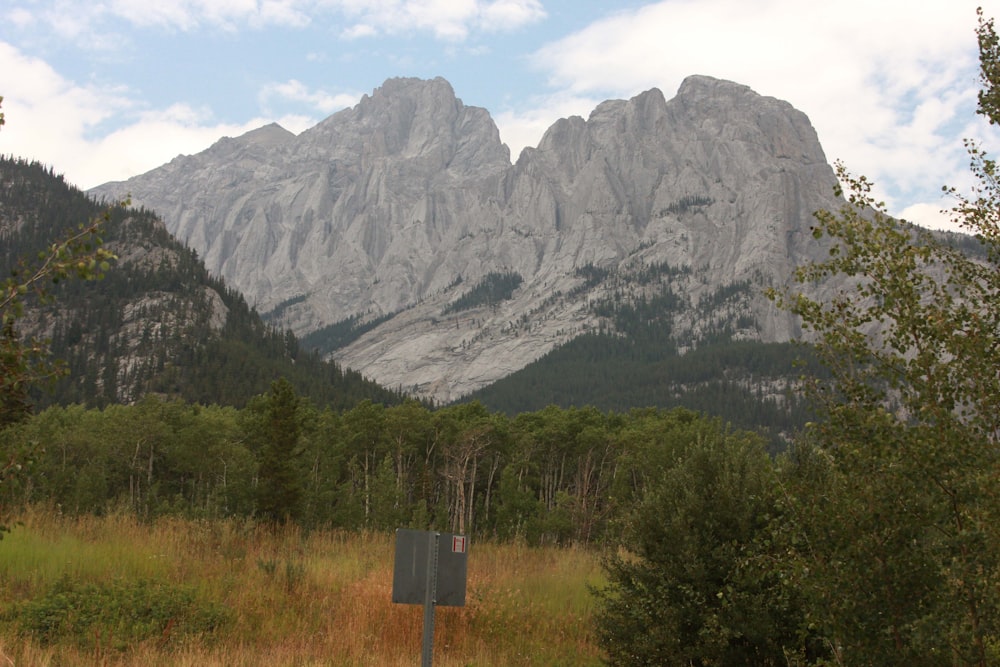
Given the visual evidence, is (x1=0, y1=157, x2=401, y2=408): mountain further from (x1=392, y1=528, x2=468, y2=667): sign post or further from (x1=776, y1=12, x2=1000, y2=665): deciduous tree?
(x1=776, y1=12, x2=1000, y2=665): deciduous tree

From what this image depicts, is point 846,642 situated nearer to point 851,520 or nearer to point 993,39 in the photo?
point 851,520

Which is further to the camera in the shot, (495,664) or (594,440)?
(594,440)

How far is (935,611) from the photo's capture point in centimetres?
714

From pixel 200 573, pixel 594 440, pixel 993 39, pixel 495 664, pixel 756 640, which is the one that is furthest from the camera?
pixel 594 440

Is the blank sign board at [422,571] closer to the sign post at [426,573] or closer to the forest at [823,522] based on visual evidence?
the sign post at [426,573]

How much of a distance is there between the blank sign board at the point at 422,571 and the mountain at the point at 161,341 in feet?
478

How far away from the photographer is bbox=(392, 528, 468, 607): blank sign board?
25.6 ft

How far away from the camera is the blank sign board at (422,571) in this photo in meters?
7.82

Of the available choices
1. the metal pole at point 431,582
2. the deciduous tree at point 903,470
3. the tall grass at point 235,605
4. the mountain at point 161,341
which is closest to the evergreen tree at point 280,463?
A: the tall grass at point 235,605

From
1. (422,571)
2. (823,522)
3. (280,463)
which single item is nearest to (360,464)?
(280,463)

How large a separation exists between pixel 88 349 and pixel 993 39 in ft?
602

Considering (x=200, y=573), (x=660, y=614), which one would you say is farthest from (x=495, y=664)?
(x=200, y=573)

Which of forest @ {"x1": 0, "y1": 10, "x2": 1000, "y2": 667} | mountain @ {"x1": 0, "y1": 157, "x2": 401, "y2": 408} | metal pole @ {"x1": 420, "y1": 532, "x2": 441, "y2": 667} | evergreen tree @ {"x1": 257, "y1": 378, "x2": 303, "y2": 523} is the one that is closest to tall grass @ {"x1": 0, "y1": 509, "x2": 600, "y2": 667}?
forest @ {"x1": 0, "y1": 10, "x2": 1000, "y2": 667}

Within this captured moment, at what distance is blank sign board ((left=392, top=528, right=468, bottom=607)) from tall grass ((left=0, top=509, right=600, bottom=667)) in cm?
366
